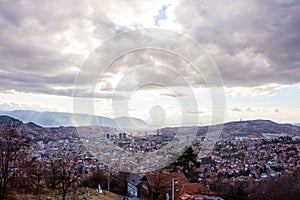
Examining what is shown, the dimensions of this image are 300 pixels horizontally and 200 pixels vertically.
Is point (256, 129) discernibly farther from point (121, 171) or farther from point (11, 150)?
point (11, 150)

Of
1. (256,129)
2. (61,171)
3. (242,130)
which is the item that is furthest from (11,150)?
(256,129)

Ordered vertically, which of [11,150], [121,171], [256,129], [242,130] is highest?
[256,129]

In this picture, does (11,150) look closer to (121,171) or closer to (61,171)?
(61,171)

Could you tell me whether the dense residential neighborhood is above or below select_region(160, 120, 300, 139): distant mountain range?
below

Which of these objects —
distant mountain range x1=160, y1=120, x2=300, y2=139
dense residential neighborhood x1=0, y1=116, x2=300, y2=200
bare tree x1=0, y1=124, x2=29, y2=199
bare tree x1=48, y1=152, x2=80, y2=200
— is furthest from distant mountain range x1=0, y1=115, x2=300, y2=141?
bare tree x1=0, y1=124, x2=29, y2=199

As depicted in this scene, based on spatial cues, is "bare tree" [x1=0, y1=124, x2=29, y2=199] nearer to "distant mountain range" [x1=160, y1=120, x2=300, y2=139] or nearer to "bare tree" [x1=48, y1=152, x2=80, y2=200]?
"bare tree" [x1=48, y1=152, x2=80, y2=200]

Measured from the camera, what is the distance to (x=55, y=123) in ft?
93.0

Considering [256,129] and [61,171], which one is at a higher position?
[256,129]

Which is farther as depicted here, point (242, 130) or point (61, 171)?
point (242, 130)

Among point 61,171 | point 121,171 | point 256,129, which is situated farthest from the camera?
point 256,129

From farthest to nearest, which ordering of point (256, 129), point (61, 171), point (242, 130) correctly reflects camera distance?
point (256, 129) → point (242, 130) → point (61, 171)

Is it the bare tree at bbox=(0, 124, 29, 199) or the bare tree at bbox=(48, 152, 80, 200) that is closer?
the bare tree at bbox=(0, 124, 29, 199)

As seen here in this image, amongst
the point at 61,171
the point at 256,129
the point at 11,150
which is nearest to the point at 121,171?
the point at 61,171

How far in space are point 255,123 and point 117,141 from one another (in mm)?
39705
